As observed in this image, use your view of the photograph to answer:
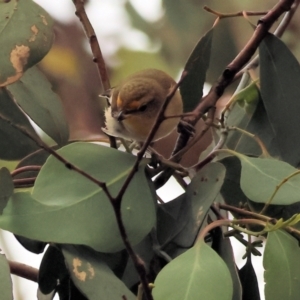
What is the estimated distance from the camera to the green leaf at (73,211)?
46 centimetres

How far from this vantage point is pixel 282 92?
0.60 m

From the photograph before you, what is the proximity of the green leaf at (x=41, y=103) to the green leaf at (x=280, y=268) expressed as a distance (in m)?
0.27

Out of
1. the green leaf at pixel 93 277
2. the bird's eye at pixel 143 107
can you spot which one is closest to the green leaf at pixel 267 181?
the green leaf at pixel 93 277

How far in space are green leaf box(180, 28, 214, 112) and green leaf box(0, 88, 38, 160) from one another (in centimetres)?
19

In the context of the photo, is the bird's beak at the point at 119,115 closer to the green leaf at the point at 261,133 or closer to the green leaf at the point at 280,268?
the green leaf at the point at 261,133

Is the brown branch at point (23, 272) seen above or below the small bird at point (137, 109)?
below

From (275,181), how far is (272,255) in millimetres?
70

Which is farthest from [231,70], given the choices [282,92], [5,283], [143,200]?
[5,283]

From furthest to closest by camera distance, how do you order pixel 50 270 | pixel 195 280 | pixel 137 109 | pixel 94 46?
pixel 137 109 < pixel 94 46 < pixel 50 270 < pixel 195 280

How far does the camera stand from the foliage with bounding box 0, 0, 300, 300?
0.45 metres

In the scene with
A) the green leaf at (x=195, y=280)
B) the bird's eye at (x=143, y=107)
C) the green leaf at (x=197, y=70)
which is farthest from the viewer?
the bird's eye at (x=143, y=107)

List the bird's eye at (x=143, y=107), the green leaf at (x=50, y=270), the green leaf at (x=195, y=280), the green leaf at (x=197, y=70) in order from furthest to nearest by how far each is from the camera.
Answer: the bird's eye at (x=143, y=107) < the green leaf at (x=197, y=70) < the green leaf at (x=50, y=270) < the green leaf at (x=195, y=280)

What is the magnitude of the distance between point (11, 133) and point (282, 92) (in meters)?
0.31

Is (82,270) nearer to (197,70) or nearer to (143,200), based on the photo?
(143,200)
